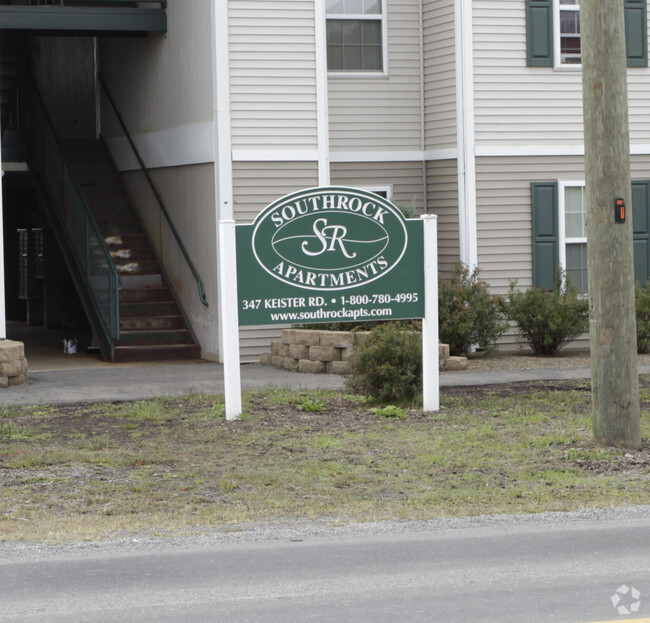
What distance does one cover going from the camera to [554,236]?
714 inches

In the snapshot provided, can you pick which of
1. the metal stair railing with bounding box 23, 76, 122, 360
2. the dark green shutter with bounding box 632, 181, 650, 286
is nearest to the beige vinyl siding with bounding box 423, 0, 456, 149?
the dark green shutter with bounding box 632, 181, 650, 286

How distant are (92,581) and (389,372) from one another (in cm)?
625

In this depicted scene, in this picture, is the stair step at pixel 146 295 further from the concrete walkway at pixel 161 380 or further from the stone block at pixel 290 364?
the stone block at pixel 290 364

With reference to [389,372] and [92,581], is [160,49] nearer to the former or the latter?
[389,372]

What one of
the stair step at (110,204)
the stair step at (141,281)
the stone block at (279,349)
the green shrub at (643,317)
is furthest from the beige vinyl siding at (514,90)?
the stair step at (110,204)

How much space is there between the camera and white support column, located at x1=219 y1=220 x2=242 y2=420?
38.7 ft

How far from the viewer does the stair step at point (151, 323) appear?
17766mm

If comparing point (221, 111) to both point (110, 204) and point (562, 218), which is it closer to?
point (110, 204)

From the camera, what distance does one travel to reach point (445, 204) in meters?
18.5

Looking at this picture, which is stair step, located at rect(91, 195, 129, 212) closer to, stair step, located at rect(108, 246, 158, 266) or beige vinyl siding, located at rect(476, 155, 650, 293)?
stair step, located at rect(108, 246, 158, 266)

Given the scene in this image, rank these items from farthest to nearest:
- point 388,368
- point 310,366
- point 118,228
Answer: point 118,228 → point 310,366 → point 388,368

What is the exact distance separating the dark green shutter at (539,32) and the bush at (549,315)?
3.57 meters

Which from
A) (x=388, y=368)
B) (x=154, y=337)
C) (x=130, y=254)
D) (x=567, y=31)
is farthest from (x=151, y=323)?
(x=567, y=31)

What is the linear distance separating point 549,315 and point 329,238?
5.72 m
